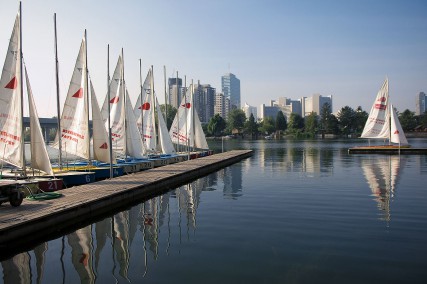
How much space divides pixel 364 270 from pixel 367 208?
27.1ft

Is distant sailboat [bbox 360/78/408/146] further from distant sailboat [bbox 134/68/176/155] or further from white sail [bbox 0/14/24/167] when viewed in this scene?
white sail [bbox 0/14/24/167]

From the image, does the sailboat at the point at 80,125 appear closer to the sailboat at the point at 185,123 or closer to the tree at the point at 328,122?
the sailboat at the point at 185,123

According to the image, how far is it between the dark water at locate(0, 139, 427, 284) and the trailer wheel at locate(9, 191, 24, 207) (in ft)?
8.83

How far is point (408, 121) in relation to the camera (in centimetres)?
15500

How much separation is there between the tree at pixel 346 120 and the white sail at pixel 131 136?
14275 centimetres

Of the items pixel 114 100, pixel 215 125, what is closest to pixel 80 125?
pixel 114 100

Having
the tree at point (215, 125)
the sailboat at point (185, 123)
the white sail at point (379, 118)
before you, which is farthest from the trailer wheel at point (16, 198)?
the tree at point (215, 125)

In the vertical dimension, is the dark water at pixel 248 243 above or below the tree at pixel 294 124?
below

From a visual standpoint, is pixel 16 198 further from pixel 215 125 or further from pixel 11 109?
pixel 215 125

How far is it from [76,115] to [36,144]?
840cm

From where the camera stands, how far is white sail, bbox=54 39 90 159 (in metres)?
27.2

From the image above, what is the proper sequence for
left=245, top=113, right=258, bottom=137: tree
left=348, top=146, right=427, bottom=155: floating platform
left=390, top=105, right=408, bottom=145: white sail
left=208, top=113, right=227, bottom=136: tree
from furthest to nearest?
left=245, top=113, right=258, bottom=137: tree < left=208, top=113, right=227, bottom=136: tree < left=390, top=105, right=408, bottom=145: white sail < left=348, top=146, right=427, bottom=155: floating platform

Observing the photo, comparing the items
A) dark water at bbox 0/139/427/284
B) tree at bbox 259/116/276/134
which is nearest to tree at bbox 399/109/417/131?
tree at bbox 259/116/276/134

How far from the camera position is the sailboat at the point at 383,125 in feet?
177
